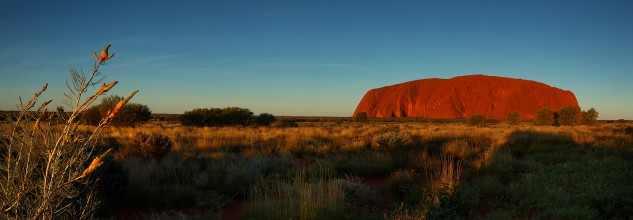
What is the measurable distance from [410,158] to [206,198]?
17.0 ft

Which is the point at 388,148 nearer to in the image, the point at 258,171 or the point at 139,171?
the point at 258,171

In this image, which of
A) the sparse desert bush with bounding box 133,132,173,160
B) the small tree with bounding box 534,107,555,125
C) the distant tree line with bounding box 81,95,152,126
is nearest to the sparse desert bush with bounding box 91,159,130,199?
the sparse desert bush with bounding box 133,132,173,160

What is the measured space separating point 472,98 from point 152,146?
272 ft

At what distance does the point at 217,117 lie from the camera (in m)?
31.2

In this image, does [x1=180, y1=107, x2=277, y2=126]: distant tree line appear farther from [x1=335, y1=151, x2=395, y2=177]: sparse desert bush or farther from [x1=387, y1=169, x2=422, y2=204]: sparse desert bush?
[x1=387, y1=169, x2=422, y2=204]: sparse desert bush

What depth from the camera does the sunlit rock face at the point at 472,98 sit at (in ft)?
261

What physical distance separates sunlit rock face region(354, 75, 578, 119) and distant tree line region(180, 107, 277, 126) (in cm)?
5842

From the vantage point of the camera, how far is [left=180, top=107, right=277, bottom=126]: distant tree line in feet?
101

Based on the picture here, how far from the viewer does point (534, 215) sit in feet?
17.1

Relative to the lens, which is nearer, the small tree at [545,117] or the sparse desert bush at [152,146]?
the sparse desert bush at [152,146]

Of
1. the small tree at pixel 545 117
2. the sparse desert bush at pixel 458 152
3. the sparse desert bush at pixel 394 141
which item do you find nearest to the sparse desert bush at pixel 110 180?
the sparse desert bush at pixel 394 141

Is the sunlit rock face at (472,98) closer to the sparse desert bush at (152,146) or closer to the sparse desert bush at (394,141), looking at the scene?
the sparse desert bush at (394,141)

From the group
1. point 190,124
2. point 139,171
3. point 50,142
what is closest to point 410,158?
point 139,171

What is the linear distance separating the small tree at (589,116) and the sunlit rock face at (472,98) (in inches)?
1506
